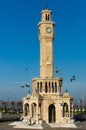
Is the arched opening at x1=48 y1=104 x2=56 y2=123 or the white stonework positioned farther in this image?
the arched opening at x1=48 y1=104 x2=56 y2=123

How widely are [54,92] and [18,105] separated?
117 m

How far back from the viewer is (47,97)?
216 ft

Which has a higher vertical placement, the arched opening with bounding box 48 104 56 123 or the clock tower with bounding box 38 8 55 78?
the clock tower with bounding box 38 8 55 78

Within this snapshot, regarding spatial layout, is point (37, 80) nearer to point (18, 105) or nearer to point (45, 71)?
point (45, 71)

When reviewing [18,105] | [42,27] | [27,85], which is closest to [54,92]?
[27,85]

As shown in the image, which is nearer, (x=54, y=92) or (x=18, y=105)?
(x=54, y=92)

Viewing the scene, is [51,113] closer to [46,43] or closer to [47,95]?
[47,95]

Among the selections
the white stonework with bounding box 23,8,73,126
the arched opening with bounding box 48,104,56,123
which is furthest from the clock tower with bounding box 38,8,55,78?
the arched opening with bounding box 48,104,56,123

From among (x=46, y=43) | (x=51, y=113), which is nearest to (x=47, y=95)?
(x=51, y=113)

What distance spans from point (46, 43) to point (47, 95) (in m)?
10.3

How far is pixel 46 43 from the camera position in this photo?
68625 mm

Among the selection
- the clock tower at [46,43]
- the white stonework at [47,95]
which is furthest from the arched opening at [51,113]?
the clock tower at [46,43]

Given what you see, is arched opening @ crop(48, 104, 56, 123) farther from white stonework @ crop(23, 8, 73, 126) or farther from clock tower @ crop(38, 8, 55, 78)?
clock tower @ crop(38, 8, 55, 78)

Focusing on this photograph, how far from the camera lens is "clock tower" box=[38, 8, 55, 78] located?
67.8 meters
